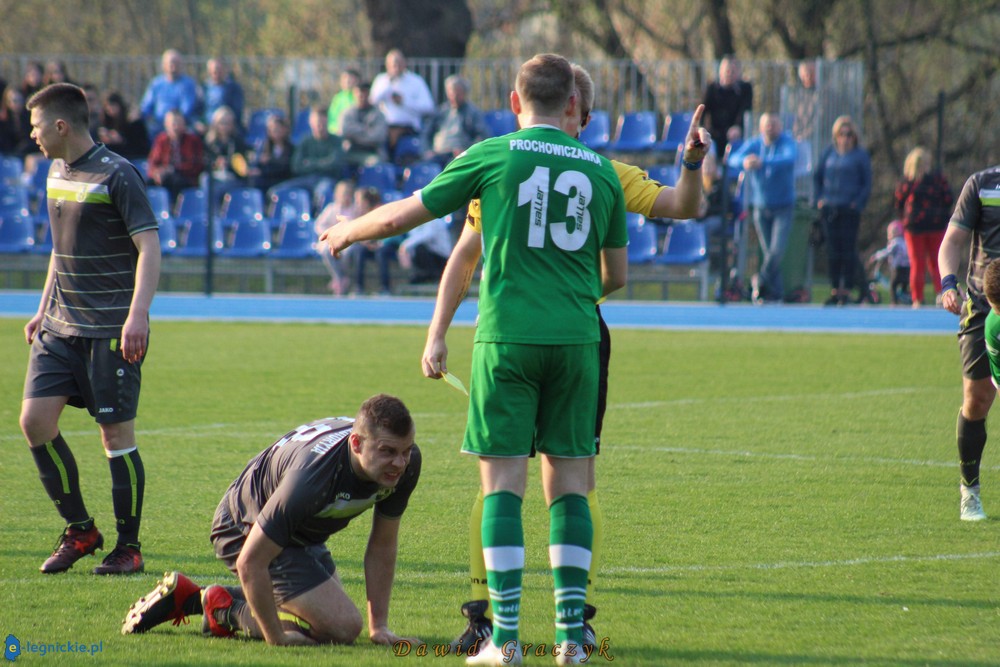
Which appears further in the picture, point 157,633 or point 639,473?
point 639,473

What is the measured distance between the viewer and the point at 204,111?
835 inches

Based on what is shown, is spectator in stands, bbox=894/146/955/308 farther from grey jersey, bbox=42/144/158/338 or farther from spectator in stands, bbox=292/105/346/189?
grey jersey, bbox=42/144/158/338

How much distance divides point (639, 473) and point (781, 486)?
0.84 m

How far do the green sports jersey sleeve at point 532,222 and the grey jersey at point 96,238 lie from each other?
1976 millimetres

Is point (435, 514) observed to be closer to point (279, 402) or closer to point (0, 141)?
point (279, 402)

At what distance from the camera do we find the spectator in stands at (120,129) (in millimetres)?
20047

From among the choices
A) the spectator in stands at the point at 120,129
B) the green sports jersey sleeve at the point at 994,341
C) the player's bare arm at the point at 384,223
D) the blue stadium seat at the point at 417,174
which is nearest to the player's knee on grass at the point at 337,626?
the player's bare arm at the point at 384,223

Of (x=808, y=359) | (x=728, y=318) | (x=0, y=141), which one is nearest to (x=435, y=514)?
(x=808, y=359)

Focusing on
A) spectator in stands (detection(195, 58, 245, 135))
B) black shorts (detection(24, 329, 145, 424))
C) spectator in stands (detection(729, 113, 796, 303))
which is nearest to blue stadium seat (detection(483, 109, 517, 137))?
spectator in stands (detection(195, 58, 245, 135))

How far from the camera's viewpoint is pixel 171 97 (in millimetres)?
21047

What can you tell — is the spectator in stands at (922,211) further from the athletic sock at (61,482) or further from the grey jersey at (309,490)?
the grey jersey at (309,490)

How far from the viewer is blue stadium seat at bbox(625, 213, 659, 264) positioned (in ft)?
61.1

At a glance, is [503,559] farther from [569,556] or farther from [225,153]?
[225,153]

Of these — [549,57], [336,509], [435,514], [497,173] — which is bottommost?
[435,514]
